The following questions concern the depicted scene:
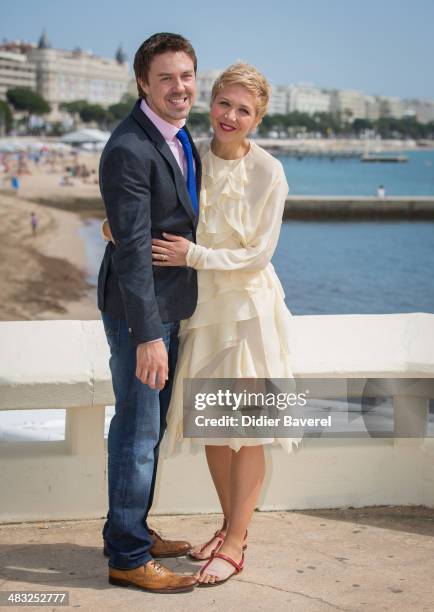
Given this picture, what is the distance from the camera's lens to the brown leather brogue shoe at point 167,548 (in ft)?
8.79

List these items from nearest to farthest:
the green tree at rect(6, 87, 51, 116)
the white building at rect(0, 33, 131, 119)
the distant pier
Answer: the distant pier, the green tree at rect(6, 87, 51, 116), the white building at rect(0, 33, 131, 119)

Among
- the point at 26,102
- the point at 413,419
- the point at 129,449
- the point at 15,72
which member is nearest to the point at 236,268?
the point at 129,449

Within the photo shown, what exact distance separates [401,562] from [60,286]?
797 inches

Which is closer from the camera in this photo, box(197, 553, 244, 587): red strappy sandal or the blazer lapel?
the blazer lapel

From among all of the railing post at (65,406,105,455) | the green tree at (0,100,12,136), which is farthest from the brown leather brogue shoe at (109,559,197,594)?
the green tree at (0,100,12,136)

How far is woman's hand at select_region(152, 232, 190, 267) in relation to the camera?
2377mm

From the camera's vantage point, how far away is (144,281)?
2.31 m

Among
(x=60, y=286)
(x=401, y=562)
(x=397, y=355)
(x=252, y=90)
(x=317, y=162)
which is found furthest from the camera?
(x=317, y=162)

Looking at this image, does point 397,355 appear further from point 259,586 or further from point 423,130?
point 423,130

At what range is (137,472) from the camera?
2.44 metres

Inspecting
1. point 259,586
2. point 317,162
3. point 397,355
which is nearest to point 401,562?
point 259,586

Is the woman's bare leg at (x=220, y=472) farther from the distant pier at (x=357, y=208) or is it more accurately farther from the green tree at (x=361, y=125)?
the green tree at (x=361, y=125)

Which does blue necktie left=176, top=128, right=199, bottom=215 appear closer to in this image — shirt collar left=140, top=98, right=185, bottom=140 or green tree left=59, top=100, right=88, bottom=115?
shirt collar left=140, top=98, right=185, bottom=140

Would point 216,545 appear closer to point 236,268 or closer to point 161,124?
point 236,268
